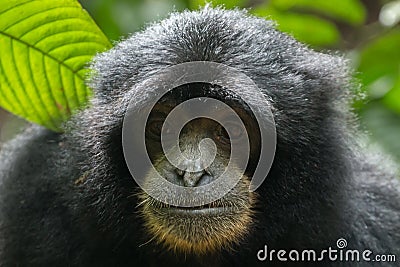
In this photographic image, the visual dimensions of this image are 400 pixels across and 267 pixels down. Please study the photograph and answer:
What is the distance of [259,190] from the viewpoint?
11.2ft

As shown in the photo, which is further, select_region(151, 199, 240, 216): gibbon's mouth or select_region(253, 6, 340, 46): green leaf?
select_region(253, 6, 340, 46): green leaf

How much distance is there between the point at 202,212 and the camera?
3.24 m

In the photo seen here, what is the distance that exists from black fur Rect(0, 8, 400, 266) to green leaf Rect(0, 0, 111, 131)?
153 mm

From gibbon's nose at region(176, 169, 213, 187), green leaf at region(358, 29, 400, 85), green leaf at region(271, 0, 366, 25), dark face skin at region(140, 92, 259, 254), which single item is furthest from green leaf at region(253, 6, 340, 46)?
gibbon's nose at region(176, 169, 213, 187)

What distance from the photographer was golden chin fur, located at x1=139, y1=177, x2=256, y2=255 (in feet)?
10.7

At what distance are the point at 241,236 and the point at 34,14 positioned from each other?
146 centimetres

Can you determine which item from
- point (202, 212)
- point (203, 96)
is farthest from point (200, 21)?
point (202, 212)

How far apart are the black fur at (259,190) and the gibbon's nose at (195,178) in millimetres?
349

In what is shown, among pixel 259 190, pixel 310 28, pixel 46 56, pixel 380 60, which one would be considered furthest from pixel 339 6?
pixel 46 56

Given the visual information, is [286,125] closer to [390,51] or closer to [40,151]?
[40,151]

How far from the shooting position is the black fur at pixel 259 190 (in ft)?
11.0

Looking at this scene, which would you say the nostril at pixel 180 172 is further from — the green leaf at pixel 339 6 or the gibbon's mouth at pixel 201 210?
the green leaf at pixel 339 6

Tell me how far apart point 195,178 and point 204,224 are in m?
0.24

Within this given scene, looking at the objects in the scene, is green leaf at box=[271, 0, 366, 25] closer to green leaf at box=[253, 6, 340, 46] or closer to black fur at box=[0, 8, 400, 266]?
green leaf at box=[253, 6, 340, 46]
